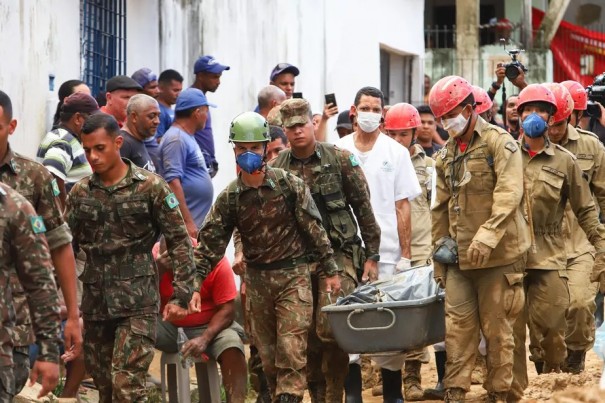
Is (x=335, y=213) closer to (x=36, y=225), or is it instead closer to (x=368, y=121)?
(x=368, y=121)

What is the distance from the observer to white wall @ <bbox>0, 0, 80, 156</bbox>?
1145cm

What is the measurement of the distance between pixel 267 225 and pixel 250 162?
0.47m

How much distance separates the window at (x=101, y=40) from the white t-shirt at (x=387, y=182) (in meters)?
2.82

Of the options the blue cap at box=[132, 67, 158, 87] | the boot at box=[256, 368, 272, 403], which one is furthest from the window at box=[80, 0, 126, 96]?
the boot at box=[256, 368, 272, 403]

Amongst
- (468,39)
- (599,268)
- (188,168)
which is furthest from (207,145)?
(468,39)

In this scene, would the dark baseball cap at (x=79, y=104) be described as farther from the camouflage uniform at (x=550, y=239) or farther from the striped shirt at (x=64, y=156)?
the camouflage uniform at (x=550, y=239)

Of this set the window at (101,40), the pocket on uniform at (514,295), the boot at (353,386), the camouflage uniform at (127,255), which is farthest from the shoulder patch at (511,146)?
the window at (101,40)

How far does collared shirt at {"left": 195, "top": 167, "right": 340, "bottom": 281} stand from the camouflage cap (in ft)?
1.83

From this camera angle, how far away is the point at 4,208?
6984 mm

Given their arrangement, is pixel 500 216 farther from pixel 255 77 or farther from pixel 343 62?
pixel 343 62

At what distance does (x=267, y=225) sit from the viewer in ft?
33.4

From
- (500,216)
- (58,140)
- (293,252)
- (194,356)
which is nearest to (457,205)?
(500,216)

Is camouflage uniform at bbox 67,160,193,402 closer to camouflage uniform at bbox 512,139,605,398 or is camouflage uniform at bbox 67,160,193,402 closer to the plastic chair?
the plastic chair

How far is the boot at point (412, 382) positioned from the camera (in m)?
12.2
